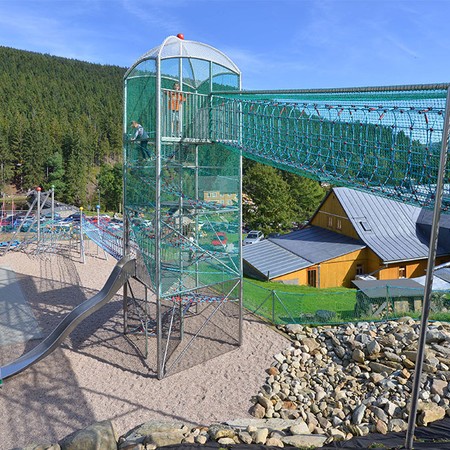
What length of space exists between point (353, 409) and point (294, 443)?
67.2 inches

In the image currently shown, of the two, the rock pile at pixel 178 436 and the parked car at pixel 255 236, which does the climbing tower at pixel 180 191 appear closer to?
the rock pile at pixel 178 436

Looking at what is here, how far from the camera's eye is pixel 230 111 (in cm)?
883

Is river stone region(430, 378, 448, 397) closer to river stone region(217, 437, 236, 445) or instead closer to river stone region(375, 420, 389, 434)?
river stone region(375, 420, 389, 434)

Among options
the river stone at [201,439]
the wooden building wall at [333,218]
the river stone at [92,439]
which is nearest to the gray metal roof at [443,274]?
the wooden building wall at [333,218]

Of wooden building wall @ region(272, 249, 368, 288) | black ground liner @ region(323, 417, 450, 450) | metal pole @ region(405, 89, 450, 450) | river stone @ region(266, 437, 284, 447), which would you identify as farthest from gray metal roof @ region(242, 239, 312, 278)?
metal pole @ region(405, 89, 450, 450)

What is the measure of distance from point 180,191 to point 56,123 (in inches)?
2076

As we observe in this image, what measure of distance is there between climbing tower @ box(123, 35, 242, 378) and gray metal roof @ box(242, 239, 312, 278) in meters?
8.38

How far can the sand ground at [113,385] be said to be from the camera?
24.4 ft

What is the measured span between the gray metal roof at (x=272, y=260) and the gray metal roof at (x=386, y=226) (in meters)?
3.74

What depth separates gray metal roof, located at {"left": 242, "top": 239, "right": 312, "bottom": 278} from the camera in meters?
19.0

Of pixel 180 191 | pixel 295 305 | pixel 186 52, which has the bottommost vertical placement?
pixel 295 305

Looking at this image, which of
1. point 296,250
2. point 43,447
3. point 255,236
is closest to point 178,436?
point 43,447

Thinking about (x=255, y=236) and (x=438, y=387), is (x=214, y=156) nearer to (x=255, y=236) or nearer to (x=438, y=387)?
(x=438, y=387)

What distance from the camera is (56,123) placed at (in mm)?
56750
